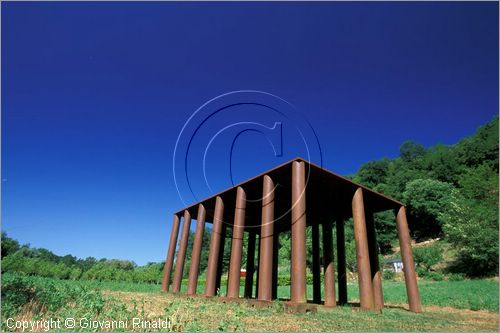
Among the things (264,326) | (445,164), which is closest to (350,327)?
(264,326)

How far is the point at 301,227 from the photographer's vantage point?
41.0ft

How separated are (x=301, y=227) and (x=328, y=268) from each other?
6.53 m

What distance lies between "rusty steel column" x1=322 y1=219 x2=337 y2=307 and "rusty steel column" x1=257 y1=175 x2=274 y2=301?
5.32 metres

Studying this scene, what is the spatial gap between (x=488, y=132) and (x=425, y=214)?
82.5 ft

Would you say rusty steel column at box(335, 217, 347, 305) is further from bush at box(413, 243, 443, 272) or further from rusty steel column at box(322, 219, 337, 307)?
bush at box(413, 243, 443, 272)

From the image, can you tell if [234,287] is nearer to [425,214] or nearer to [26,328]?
[26,328]

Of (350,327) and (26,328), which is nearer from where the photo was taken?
(26,328)

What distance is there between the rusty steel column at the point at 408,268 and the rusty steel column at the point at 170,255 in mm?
16612

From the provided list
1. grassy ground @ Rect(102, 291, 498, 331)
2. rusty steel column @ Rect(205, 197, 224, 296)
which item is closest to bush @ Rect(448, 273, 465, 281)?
grassy ground @ Rect(102, 291, 498, 331)

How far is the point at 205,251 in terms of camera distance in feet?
293

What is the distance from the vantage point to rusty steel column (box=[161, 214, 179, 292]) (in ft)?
79.5

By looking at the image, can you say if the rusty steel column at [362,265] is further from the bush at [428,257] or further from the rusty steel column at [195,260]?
the bush at [428,257]

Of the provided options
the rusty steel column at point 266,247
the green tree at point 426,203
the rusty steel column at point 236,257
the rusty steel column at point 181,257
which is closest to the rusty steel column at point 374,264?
the rusty steel column at point 266,247

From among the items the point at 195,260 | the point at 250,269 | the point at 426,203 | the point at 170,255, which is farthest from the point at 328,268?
the point at 426,203
